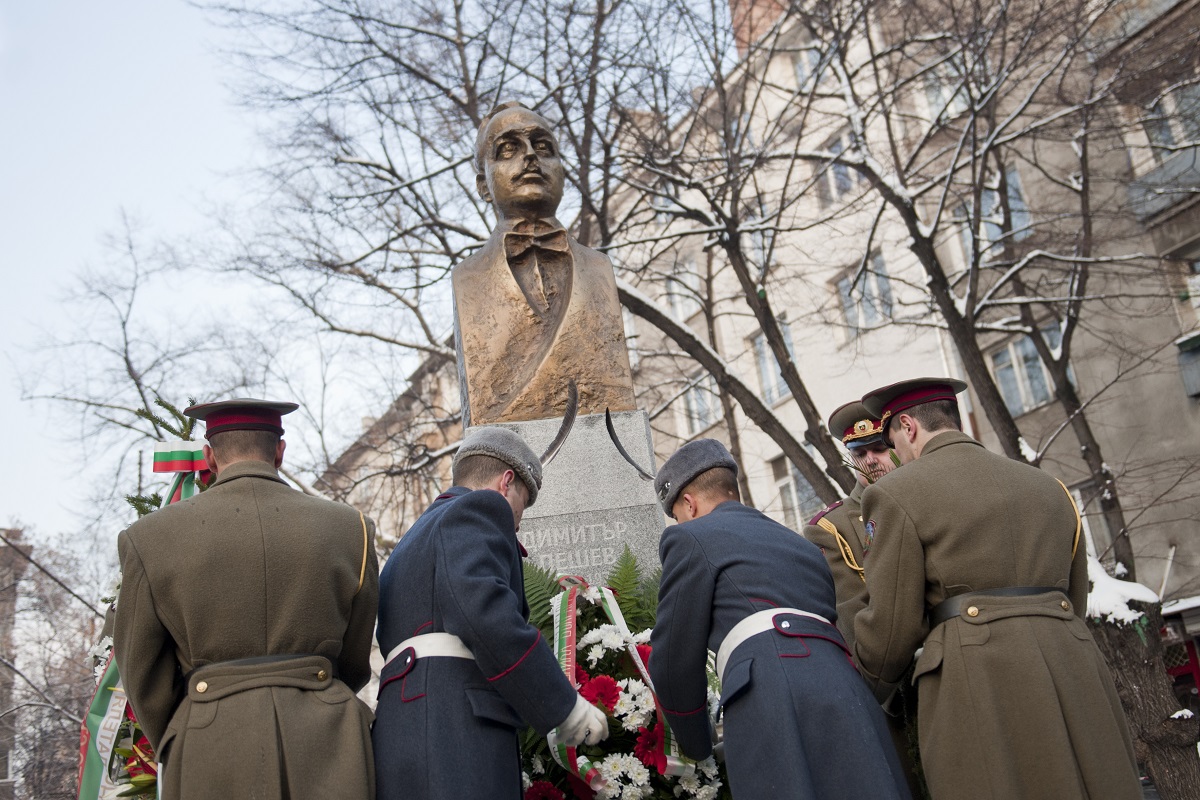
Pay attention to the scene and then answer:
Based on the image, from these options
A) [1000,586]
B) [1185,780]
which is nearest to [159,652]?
[1000,586]

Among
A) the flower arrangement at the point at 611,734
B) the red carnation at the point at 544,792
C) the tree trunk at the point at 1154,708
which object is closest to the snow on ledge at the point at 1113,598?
the tree trunk at the point at 1154,708

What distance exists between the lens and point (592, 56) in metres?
12.9

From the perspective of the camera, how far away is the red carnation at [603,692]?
12.9ft

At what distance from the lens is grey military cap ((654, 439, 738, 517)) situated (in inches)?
152

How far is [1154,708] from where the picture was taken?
830 cm

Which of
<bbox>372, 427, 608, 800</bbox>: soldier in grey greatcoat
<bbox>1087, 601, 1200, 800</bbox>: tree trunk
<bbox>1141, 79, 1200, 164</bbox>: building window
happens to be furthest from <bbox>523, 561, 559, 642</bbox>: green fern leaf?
<bbox>1141, 79, 1200, 164</bbox>: building window

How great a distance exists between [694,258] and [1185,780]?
15.6 metres

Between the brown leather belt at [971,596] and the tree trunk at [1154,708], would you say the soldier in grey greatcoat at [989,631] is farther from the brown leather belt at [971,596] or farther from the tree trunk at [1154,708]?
the tree trunk at [1154,708]

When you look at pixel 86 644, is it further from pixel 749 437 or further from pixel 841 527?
pixel 841 527

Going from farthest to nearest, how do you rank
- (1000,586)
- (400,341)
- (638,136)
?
(400,341), (638,136), (1000,586)

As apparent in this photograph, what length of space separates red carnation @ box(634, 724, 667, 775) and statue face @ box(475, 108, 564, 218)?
11.7 feet

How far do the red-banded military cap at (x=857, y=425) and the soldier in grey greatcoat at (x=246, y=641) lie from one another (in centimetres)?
251

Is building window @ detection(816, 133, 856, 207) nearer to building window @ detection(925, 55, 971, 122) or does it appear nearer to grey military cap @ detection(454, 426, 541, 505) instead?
building window @ detection(925, 55, 971, 122)

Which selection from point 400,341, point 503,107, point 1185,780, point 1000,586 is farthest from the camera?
point 400,341
